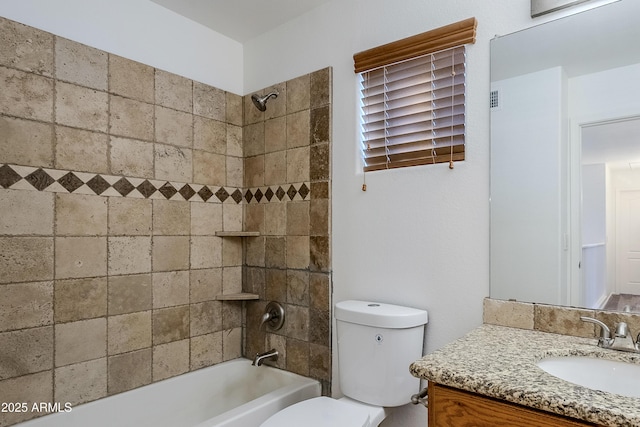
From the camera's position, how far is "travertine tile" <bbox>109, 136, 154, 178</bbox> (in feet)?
6.34

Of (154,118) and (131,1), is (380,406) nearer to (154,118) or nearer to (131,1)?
(154,118)

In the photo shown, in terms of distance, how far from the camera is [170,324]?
213 centimetres

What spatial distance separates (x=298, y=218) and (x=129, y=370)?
1162mm

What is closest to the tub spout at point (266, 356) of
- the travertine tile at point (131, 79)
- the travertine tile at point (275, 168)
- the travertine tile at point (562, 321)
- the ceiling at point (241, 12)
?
the travertine tile at point (275, 168)

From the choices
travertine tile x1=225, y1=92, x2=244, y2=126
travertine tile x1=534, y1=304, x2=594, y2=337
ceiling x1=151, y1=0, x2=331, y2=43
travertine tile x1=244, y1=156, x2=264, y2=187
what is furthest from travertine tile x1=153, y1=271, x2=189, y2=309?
travertine tile x1=534, y1=304, x2=594, y2=337

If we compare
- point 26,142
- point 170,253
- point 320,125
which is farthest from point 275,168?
point 26,142

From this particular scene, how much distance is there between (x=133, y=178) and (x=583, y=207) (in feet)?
6.58

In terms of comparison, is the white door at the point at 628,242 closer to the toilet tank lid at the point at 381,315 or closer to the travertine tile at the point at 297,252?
the toilet tank lid at the point at 381,315

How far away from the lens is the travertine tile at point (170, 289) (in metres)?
2.08

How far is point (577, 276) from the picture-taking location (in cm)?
135

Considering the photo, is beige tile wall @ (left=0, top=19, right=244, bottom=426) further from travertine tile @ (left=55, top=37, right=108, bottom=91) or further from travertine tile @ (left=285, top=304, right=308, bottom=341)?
travertine tile @ (left=285, top=304, right=308, bottom=341)

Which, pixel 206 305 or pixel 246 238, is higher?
pixel 246 238

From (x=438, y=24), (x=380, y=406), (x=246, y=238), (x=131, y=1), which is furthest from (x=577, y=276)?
(x=131, y=1)

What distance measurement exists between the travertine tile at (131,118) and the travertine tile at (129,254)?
538mm
